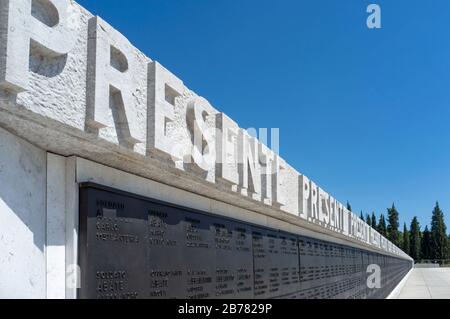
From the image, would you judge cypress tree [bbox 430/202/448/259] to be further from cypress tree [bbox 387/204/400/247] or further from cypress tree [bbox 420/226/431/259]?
cypress tree [bbox 387/204/400/247]

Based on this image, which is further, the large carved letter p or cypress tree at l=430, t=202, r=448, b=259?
cypress tree at l=430, t=202, r=448, b=259

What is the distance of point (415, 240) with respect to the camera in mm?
88062

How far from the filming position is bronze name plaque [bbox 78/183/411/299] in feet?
9.81

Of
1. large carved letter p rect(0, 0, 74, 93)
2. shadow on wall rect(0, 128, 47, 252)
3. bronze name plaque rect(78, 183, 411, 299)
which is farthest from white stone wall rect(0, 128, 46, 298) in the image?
large carved letter p rect(0, 0, 74, 93)

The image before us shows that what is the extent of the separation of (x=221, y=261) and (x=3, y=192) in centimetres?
246

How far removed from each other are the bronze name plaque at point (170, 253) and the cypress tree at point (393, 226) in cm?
8651

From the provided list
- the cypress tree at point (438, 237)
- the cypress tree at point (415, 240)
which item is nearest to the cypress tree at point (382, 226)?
the cypress tree at point (415, 240)

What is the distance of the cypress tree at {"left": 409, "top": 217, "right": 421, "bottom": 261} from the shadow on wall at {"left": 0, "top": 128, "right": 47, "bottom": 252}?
8962 cm

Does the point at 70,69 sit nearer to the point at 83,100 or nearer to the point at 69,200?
the point at 83,100

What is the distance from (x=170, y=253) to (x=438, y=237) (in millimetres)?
87159

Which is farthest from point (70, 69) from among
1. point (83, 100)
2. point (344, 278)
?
point (344, 278)

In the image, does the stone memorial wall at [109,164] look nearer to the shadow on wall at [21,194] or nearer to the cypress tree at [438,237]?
the shadow on wall at [21,194]

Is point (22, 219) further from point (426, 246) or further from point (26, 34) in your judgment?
point (426, 246)
